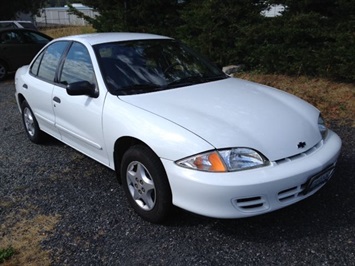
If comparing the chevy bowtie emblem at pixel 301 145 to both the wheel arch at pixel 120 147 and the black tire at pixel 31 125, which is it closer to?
the wheel arch at pixel 120 147

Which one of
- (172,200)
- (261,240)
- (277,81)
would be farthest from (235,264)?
(277,81)

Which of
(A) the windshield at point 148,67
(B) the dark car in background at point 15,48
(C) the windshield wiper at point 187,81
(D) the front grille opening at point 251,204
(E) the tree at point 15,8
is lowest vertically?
(E) the tree at point 15,8

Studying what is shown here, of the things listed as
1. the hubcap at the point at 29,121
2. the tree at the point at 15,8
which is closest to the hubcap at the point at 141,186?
the hubcap at the point at 29,121

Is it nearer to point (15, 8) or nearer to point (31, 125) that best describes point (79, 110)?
point (31, 125)

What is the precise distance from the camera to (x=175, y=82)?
3.77 meters

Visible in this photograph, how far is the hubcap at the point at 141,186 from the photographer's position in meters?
3.06

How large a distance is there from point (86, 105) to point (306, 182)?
2109 mm

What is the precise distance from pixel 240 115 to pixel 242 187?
0.71 metres

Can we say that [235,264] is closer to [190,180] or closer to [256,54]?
[190,180]

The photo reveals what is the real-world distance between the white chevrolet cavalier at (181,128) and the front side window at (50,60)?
30mm

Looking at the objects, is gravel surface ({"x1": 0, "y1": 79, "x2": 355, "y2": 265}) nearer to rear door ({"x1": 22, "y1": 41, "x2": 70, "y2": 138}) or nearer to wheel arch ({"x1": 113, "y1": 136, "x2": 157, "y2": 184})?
wheel arch ({"x1": 113, "y1": 136, "x2": 157, "y2": 184})

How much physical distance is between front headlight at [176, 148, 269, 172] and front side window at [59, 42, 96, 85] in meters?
1.49

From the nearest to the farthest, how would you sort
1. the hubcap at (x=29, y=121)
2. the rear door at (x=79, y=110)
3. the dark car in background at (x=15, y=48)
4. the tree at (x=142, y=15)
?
the rear door at (x=79, y=110) < the hubcap at (x=29, y=121) < the tree at (x=142, y=15) < the dark car in background at (x=15, y=48)

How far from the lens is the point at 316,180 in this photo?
9.51ft
